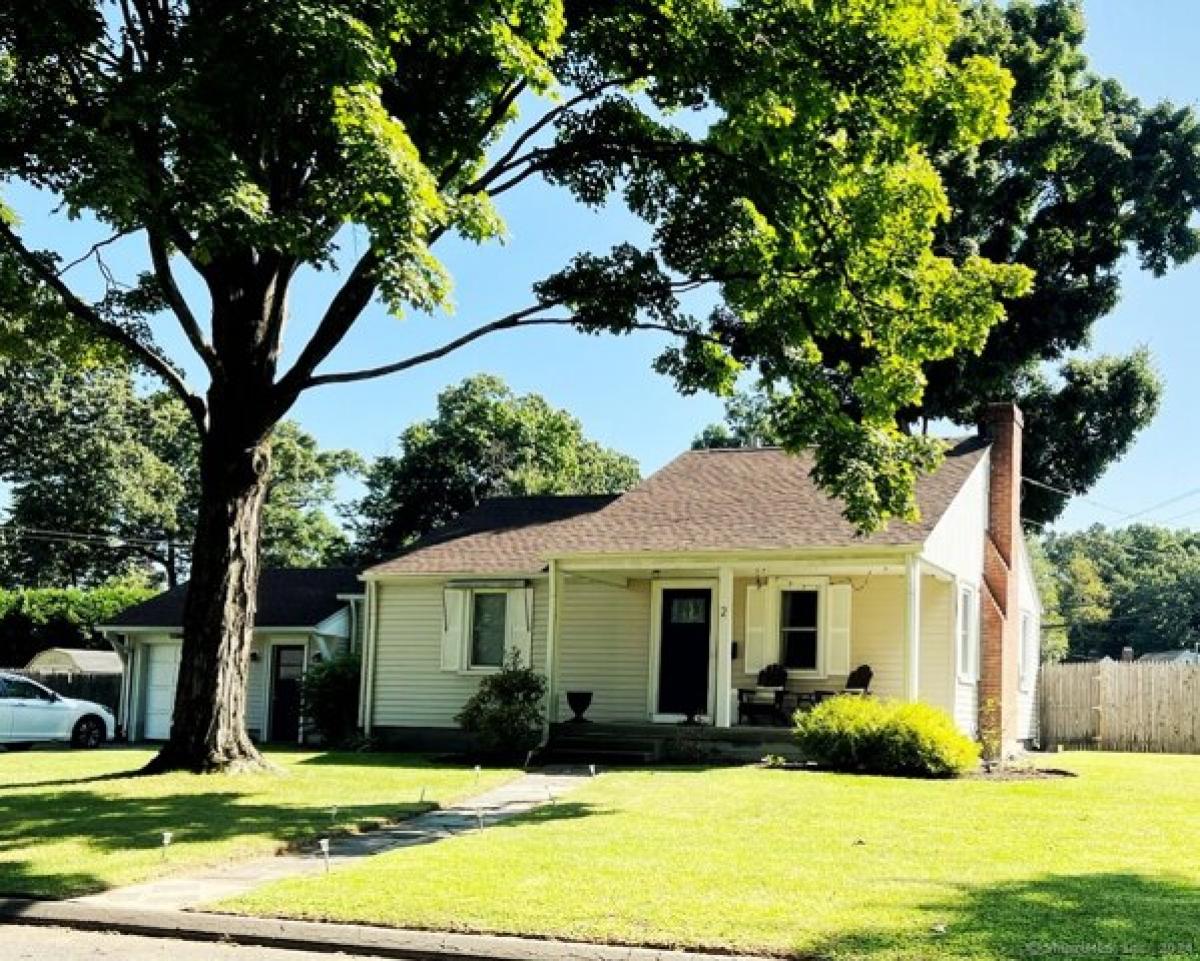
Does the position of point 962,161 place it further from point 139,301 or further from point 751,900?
point 751,900

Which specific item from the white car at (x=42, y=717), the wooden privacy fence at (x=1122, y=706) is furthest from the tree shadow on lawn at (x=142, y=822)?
the wooden privacy fence at (x=1122, y=706)

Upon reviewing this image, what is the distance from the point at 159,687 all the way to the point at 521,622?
10.5 m

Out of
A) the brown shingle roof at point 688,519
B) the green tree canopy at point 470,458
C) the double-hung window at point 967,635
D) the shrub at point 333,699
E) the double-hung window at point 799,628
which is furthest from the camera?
the green tree canopy at point 470,458

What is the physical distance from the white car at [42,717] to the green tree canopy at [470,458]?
22036 mm

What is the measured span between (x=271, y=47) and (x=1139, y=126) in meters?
28.9

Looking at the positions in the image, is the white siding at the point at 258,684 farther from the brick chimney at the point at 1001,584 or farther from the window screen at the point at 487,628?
the brick chimney at the point at 1001,584

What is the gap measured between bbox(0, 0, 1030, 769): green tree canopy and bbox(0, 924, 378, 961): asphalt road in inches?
223

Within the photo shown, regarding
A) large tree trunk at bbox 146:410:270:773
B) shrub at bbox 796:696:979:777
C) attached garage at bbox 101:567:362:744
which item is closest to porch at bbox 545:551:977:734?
shrub at bbox 796:696:979:777

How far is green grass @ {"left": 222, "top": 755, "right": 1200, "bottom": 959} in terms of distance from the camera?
7098mm

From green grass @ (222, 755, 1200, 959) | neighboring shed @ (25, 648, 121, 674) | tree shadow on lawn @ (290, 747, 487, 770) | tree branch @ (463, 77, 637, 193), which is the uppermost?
tree branch @ (463, 77, 637, 193)

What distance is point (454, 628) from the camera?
23078 millimetres

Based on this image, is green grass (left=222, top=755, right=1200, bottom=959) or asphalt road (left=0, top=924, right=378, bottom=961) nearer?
green grass (left=222, top=755, right=1200, bottom=959)

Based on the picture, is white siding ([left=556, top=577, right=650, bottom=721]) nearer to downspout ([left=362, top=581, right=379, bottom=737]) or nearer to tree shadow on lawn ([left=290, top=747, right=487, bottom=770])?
tree shadow on lawn ([left=290, top=747, right=487, bottom=770])

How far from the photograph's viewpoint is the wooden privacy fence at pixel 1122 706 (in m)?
27.0
